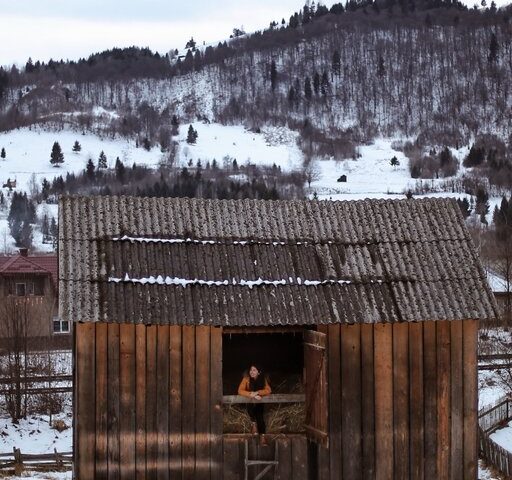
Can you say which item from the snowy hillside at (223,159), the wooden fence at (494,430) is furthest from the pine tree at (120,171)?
the wooden fence at (494,430)

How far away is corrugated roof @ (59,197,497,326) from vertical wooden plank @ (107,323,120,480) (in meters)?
0.54

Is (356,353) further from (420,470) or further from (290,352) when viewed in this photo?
(290,352)

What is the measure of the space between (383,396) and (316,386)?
3.36 feet

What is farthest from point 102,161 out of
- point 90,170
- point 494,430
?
point 494,430

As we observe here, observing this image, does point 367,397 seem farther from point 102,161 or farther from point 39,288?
point 102,161

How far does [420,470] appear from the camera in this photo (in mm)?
13164

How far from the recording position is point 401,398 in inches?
516

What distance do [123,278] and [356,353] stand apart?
359cm

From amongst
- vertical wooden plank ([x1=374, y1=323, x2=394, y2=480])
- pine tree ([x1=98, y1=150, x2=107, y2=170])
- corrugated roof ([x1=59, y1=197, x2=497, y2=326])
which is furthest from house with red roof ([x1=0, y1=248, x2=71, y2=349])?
pine tree ([x1=98, y1=150, x2=107, y2=170])

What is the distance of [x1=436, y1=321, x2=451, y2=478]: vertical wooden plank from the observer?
1320 cm

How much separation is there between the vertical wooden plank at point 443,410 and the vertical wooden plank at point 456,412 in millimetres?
70

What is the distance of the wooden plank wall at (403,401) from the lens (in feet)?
42.6

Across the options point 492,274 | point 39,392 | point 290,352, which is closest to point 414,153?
point 492,274

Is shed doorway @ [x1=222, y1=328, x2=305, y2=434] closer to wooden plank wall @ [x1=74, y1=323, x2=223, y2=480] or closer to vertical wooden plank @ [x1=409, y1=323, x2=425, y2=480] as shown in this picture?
vertical wooden plank @ [x1=409, y1=323, x2=425, y2=480]
